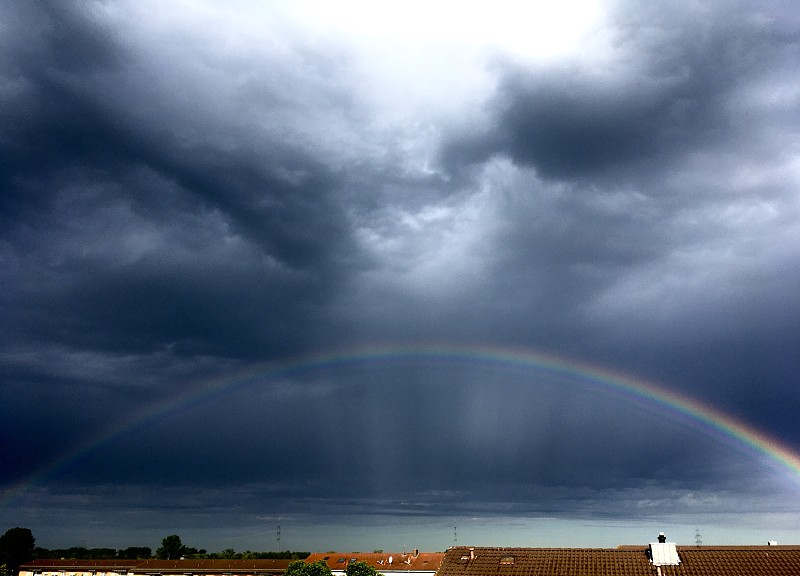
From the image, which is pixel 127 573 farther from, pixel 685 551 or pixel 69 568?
pixel 685 551

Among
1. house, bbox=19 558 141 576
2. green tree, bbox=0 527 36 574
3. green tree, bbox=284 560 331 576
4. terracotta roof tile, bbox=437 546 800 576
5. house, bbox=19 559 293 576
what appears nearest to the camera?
terracotta roof tile, bbox=437 546 800 576

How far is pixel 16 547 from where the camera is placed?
184 metres

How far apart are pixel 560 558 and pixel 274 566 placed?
99.2 metres

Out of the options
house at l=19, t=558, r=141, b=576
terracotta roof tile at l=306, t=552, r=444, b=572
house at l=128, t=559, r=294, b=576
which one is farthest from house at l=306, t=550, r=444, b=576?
house at l=19, t=558, r=141, b=576

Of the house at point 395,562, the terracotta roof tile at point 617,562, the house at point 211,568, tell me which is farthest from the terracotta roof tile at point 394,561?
the terracotta roof tile at point 617,562

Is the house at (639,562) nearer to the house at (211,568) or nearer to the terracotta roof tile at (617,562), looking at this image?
the terracotta roof tile at (617,562)

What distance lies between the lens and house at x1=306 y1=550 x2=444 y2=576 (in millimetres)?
123625

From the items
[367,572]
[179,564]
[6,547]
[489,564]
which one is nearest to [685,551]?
[489,564]

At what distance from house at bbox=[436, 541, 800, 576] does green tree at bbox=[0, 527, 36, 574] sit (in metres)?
166

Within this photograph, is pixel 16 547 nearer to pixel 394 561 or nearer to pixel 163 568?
pixel 163 568

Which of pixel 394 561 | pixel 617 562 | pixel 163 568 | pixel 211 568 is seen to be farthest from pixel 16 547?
pixel 617 562

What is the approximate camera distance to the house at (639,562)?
54.0m

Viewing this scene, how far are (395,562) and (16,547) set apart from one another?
4653 inches

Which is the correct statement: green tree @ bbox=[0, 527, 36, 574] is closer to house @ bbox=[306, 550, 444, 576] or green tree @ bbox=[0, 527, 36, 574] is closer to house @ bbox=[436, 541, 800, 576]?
house @ bbox=[306, 550, 444, 576]
